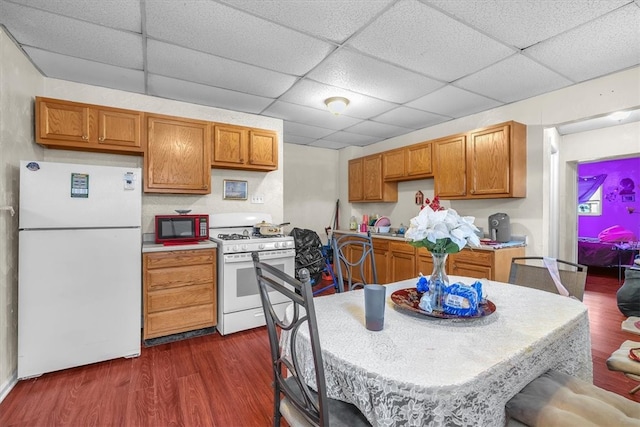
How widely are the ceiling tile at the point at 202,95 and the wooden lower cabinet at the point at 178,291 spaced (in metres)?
1.65

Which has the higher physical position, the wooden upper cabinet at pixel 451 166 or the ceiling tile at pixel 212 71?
the ceiling tile at pixel 212 71

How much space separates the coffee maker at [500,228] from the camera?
3.37 metres

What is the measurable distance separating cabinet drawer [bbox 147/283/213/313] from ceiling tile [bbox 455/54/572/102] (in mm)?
3224

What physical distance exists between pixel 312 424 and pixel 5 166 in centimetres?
265

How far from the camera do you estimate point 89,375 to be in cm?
228

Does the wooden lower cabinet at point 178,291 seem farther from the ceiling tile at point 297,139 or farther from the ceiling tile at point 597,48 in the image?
the ceiling tile at point 597,48

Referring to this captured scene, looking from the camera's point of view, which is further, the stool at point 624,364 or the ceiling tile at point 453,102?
the ceiling tile at point 453,102

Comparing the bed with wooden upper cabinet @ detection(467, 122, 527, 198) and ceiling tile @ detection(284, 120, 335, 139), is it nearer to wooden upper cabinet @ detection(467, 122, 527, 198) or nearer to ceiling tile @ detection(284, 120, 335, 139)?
wooden upper cabinet @ detection(467, 122, 527, 198)

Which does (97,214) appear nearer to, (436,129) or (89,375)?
(89,375)

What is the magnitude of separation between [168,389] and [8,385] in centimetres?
109

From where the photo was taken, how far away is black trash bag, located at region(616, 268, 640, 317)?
3.18m

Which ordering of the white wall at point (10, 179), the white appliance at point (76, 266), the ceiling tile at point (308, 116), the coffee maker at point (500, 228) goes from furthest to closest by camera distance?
the ceiling tile at point (308, 116)
the coffee maker at point (500, 228)
the white appliance at point (76, 266)
the white wall at point (10, 179)

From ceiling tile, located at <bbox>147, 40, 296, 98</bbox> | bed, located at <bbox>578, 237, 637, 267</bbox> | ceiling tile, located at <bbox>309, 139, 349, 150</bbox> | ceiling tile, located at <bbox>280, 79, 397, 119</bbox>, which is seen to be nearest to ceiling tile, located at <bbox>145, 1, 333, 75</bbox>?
ceiling tile, located at <bbox>147, 40, 296, 98</bbox>

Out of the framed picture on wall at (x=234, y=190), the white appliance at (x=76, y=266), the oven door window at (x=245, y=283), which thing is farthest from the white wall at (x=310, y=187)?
the white appliance at (x=76, y=266)
